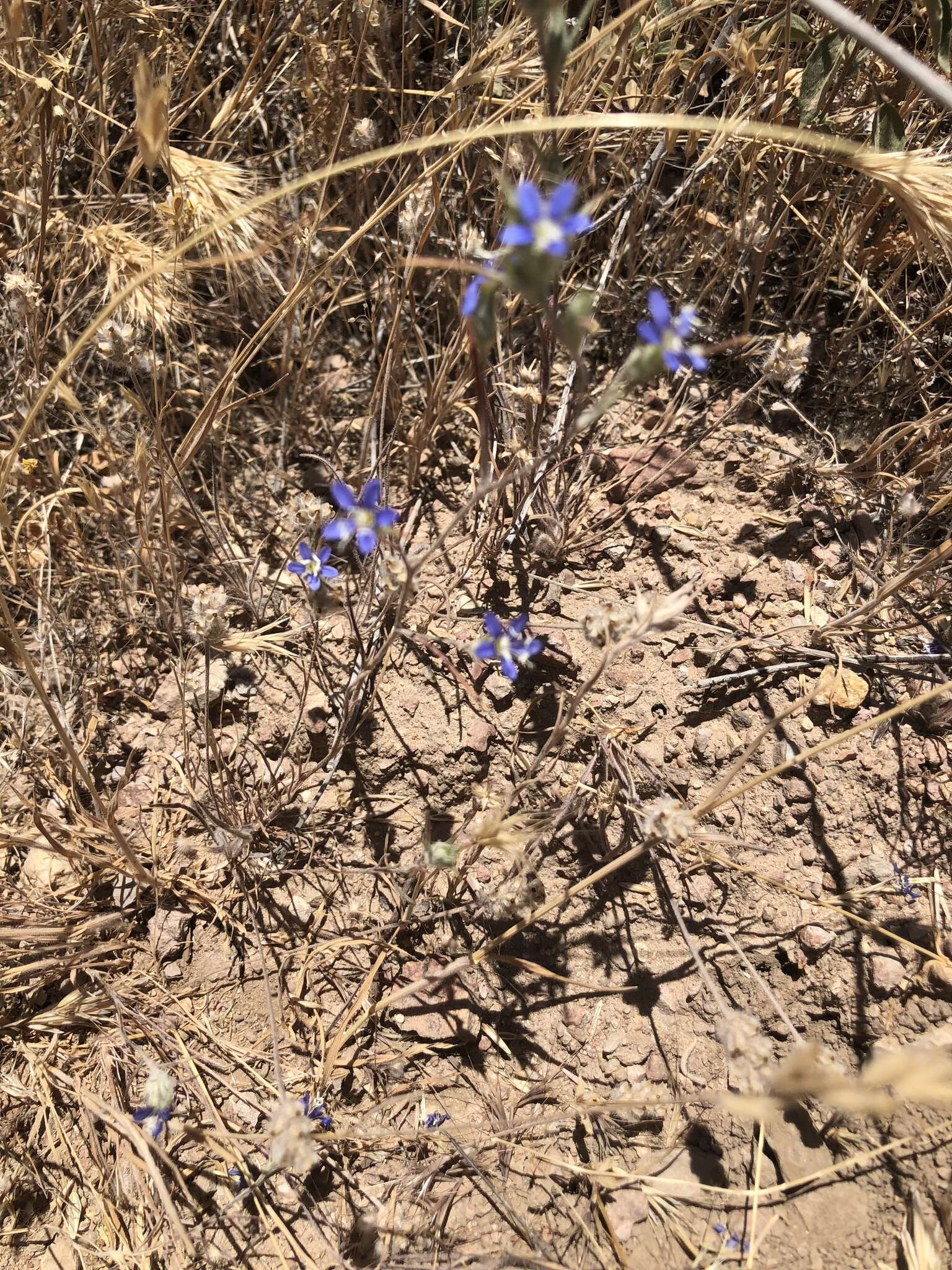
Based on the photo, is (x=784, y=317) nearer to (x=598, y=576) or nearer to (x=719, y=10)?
(x=719, y=10)

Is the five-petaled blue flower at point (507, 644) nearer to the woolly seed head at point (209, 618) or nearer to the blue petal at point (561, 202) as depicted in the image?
the woolly seed head at point (209, 618)

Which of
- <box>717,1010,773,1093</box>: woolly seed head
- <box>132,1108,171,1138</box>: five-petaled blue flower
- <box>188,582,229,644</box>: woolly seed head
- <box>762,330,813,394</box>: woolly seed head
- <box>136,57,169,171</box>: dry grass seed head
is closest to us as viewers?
<box>136,57,169,171</box>: dry grass seed head

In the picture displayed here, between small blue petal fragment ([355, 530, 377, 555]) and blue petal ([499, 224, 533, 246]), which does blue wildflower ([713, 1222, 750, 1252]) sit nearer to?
small blue petal fragment ([355, 530, 377, 555])

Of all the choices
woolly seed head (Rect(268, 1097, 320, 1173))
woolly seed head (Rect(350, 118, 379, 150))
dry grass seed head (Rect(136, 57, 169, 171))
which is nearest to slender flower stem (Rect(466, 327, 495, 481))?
dry grass seed head (Rect(136, 57, 169, 171))

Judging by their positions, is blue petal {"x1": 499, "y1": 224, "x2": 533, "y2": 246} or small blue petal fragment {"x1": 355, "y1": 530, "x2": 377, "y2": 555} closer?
blue petal {"x1": 499, "y1": 224, "x2": 533, "y2": 246}

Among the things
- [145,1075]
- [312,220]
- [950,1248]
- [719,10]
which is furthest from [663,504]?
[145,1075]

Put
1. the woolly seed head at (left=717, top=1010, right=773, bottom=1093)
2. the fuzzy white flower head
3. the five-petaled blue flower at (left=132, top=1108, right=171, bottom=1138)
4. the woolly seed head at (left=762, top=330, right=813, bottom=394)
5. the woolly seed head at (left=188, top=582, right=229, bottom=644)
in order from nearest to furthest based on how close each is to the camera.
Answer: the woolly seed head at (left=717, top=1010, right=773, bottom=1093) → the fuzzy white flower head → the five-petaled blue flower at (left=132, top=1108, right=171, bottom=1138) → the woolly seed head at (left=188, top=582, right=229, bottom=644) → the woolly seed head at (left=762, top=330, right=813, bottom=394)

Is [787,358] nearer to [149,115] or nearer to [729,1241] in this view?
[149,115]

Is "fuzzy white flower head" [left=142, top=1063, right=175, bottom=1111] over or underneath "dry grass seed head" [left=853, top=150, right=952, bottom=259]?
underneath
